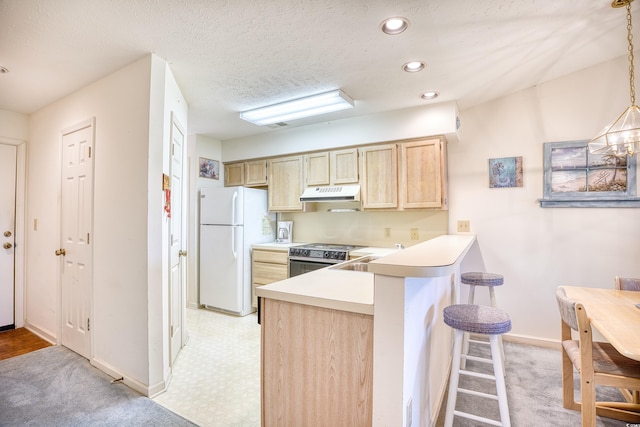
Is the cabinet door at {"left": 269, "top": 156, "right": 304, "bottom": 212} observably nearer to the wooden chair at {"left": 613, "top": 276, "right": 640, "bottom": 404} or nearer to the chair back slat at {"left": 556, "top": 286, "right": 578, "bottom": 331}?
the chair back slat at {"left": 556, "top": 286, "right": 578, "bottom": 331}

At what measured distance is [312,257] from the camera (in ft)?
11.5

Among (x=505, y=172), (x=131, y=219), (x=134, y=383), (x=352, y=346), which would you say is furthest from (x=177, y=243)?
(x=505, y=172)

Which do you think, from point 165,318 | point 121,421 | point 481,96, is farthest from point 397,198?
point 121,421

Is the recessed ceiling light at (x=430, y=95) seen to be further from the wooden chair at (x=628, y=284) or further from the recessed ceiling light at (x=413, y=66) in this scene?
the wooden chair at (x=628, y=284)

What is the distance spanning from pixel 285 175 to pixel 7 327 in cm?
357

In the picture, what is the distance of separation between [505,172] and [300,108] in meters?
2.19

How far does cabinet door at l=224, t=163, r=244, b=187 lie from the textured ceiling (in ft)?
4.72

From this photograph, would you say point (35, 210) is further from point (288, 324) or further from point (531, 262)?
point (531, 262)

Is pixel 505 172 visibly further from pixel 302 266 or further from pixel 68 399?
pixel 68 399

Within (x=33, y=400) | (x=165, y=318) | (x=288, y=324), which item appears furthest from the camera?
(x=165, y=318)

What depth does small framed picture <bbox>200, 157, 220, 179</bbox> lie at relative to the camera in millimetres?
4254

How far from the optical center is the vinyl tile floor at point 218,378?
1971mm

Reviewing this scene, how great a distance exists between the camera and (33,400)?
6.91ft

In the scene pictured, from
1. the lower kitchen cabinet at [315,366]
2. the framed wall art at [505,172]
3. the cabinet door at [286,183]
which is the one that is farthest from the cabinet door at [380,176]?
the lower kitchen cabinet at [315,366]
